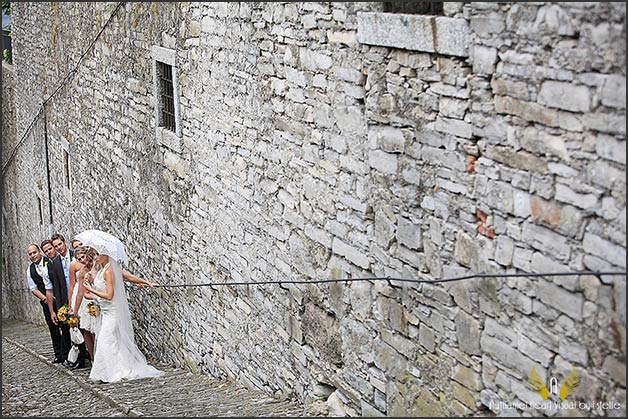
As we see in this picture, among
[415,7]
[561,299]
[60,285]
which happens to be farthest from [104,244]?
[561,299]

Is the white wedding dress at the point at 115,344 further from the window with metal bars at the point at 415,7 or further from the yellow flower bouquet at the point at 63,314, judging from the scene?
the window with metal bars at the point at 415,7

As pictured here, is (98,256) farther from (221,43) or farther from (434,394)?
(434,394)

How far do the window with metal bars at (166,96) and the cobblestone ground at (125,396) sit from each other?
7.93ft

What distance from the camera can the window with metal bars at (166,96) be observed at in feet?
30.5

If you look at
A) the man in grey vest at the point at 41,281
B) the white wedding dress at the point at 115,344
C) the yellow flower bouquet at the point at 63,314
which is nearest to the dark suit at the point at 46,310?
the man in grey vest at the point at 41,281

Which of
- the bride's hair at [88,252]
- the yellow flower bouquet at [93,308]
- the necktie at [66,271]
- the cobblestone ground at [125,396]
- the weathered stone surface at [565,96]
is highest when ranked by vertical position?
the weathered stone surface at [565,96]

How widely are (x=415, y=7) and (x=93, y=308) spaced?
495cm

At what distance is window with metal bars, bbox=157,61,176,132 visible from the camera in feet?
30.5

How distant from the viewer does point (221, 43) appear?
768 cm

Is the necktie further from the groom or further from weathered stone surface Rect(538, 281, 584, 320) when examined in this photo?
weathered stone surface Rect(538, 281, 584, 320)

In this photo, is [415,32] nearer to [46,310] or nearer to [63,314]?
[63,314]

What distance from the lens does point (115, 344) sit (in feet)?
29.2

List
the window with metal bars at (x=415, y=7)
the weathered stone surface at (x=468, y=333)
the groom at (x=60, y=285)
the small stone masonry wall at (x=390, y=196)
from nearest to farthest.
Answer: the small stone masonry wall at (x=390, y=196) → the weathered stone surface at (x=468, y=333) → the window with metal bars at (x=415, y=7) → the groom at (x=60, y=285)

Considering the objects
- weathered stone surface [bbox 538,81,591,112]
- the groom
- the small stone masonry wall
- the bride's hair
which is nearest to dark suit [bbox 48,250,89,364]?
the groom
